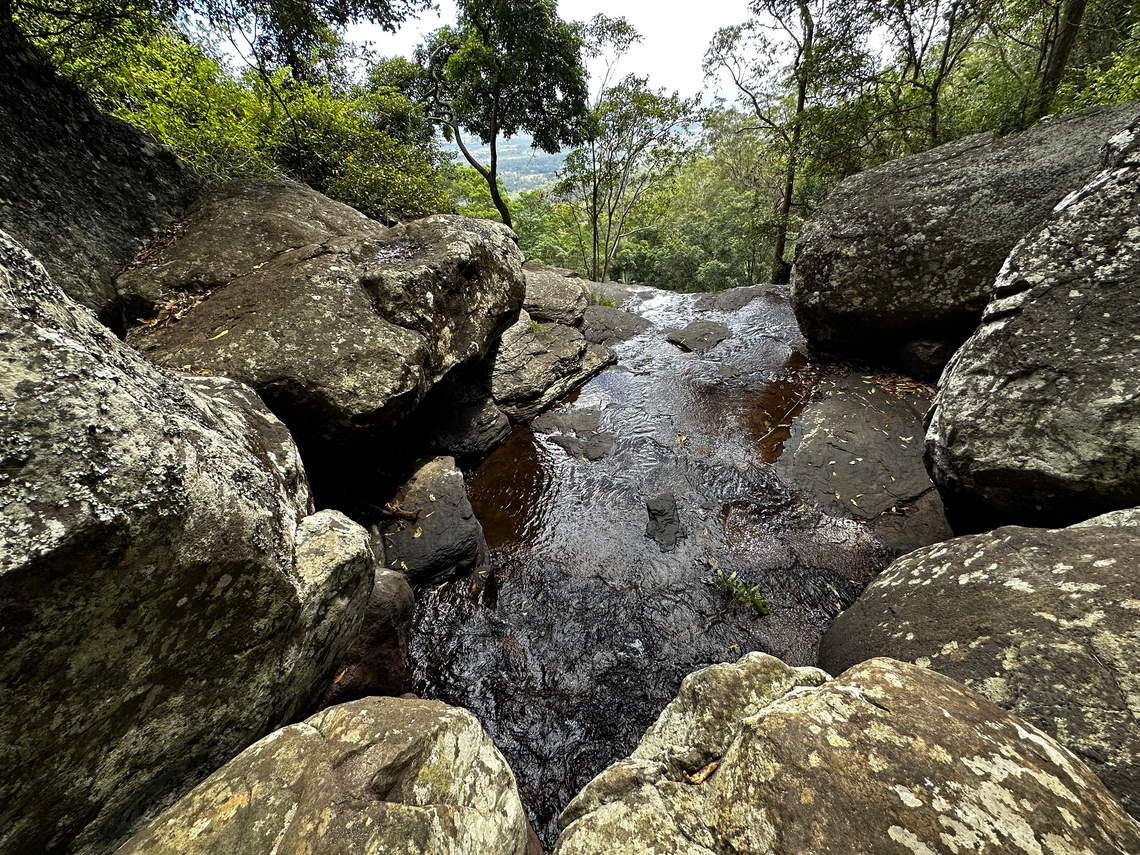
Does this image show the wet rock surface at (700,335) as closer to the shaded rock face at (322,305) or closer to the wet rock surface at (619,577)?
the wet rock surface at (619,577)

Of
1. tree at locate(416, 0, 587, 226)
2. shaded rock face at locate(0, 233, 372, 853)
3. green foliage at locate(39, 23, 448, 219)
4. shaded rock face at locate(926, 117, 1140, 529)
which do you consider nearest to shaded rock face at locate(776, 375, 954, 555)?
shaded rock face at locate(926, 117, 1140, 529)

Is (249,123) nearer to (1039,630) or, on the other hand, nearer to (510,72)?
(510,72)

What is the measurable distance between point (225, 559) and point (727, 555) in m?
4.96

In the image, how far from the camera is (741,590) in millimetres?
4750

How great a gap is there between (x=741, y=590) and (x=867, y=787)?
317 cm

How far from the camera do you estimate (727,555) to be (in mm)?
5328

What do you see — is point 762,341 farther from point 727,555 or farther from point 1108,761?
point 1108,761

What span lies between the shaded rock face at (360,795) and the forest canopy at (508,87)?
7.99 meters

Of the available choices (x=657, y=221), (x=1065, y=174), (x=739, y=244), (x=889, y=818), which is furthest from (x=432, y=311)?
(x=657, y=221)

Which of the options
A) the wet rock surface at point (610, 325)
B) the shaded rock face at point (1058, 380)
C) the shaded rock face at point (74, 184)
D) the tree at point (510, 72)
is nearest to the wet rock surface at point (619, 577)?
the shaded rock face at point (1058, 380)

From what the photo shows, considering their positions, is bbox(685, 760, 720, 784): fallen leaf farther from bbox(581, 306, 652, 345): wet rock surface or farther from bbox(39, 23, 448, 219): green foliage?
bbox(39, 23, 448, 219): green foliage

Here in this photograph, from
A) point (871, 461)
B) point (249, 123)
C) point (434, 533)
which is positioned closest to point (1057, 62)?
point (871, 461)

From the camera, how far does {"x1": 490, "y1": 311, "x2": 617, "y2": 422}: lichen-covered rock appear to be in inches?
326

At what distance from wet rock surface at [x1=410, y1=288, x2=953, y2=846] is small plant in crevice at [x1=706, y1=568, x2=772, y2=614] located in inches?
2.6
